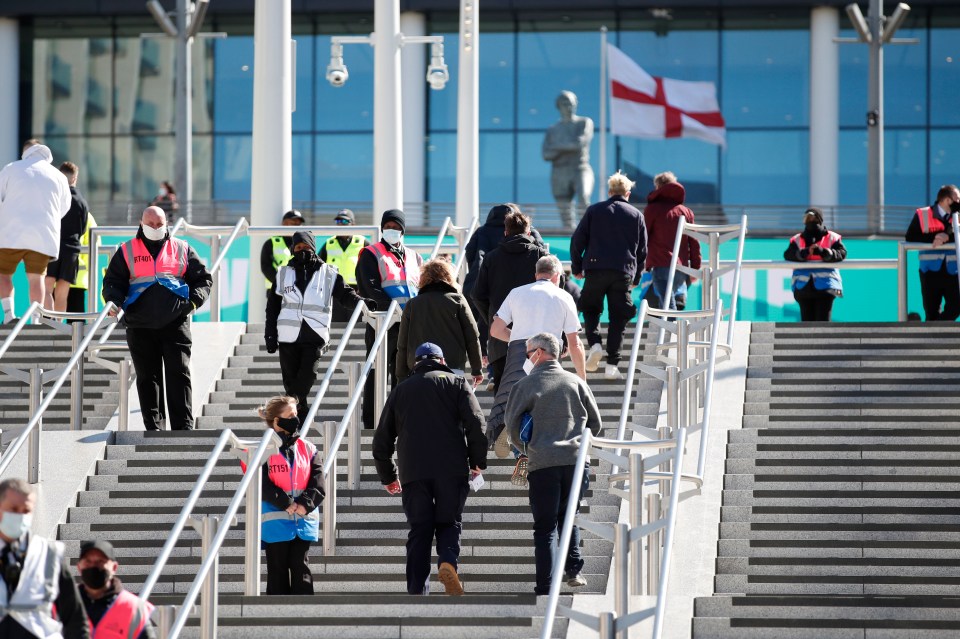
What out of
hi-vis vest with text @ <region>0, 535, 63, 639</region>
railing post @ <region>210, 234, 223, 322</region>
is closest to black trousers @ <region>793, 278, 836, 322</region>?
railing post @ <region>210, 234, 223, 322</region>

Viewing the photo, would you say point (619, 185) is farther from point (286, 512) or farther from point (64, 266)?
point (64, 266)

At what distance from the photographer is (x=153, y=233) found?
487 inches

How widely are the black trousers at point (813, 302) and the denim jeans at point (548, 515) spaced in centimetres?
750

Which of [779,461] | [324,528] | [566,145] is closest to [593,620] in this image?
[324,528]

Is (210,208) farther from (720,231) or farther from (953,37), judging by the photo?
(720,231)

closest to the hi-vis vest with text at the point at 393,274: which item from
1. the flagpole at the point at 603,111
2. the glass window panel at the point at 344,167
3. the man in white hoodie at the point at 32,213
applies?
the man in white hoodie at the point at 32,213

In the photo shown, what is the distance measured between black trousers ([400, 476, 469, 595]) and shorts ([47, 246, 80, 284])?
7.08 meters

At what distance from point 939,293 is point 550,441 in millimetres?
7380

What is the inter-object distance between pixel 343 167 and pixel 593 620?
97.9 feet

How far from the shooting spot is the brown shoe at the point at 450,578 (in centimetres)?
933

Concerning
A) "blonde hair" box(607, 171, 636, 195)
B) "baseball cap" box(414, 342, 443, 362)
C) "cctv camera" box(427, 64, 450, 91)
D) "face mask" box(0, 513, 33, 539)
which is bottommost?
"face mask" box(0, 513, 33, 539)

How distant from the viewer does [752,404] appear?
42.0 ft

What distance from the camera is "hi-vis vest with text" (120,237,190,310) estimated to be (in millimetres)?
12352

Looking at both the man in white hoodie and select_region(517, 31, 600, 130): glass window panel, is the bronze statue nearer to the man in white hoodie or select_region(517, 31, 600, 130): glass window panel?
select_region(517, 31, 600, 130): glass window panel
